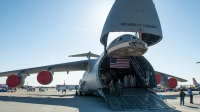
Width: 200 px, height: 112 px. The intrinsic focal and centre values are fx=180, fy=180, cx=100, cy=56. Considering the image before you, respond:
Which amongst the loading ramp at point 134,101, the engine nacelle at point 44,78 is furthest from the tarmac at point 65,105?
the engine nacelle at point 44,78

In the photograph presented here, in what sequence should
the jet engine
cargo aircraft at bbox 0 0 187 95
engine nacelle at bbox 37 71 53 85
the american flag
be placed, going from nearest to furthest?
cargo aircraft at bbox 0 0 187 95
the american flag
engine nacelle at bbox 37 71 53 85
the jet engine

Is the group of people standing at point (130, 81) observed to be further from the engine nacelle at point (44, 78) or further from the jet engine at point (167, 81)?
the engine nacelle at point (44, 78)

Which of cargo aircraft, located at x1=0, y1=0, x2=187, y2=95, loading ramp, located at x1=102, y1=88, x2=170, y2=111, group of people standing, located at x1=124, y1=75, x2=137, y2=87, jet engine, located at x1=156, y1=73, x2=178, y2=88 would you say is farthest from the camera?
jet engine, located at x1=156, y1=73, x2=178, y2=88

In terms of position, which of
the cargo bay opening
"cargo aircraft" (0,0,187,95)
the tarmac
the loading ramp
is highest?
"cargo aircraft" (0,0,187,95)

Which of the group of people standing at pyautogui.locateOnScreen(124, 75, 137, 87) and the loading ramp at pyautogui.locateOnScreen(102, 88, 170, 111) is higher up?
the group of people standing at pyautogui.locateOnScreen(124, 75, 137, 87)

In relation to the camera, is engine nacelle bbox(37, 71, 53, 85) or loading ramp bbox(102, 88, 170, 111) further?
engine nacelle bbox(37, 71, 53, 85)

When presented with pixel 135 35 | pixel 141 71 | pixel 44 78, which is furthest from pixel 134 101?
pixel 44 78

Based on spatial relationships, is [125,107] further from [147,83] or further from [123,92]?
[147,83]

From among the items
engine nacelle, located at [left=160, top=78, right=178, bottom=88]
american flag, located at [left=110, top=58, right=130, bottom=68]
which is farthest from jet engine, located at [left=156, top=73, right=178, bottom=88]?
american flag, located at [left=110, top=58, right=130, bottom=68]

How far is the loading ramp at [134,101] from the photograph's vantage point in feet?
27.6

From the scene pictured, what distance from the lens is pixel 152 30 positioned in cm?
975

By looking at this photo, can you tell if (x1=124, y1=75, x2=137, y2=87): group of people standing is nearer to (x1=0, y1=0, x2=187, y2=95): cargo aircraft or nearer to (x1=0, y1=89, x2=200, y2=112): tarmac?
(x1=0, y1=0, x2=187, y2=95): cargo aircraft

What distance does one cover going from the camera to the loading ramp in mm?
8422

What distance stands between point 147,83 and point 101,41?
4092 mm
